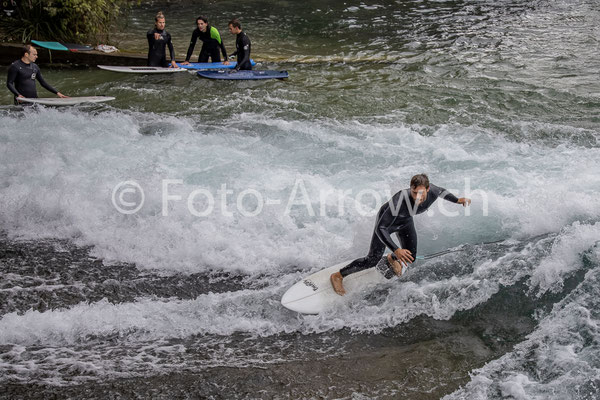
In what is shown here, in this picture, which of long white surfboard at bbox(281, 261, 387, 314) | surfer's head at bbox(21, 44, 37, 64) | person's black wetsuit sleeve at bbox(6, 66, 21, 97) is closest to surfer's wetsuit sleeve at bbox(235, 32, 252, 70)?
surfer's head at bbox(21, 44, 37, 64)

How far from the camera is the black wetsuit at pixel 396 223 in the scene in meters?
6.52

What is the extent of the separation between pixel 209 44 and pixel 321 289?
8457mm

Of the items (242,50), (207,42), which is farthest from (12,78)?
(242,50)

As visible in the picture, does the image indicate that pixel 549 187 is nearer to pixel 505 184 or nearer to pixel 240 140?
pixel 505 184

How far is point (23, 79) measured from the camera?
37.1 feet

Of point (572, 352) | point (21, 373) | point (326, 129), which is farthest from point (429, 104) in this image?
point (21, 373)

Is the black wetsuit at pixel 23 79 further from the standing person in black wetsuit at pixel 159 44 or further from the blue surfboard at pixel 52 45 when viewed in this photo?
the blue surfboard at pixel 52 45

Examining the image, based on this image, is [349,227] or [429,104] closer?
[349,227]

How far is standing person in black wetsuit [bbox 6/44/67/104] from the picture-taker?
11.0 m

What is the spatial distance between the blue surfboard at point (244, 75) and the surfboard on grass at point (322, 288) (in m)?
6.93

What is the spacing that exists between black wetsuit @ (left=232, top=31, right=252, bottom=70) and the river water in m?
0.49

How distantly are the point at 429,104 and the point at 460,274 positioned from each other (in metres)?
5.67

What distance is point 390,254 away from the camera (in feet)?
23.7

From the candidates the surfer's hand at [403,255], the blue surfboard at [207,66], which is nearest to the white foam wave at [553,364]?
the surfer's hand at [403,255]
